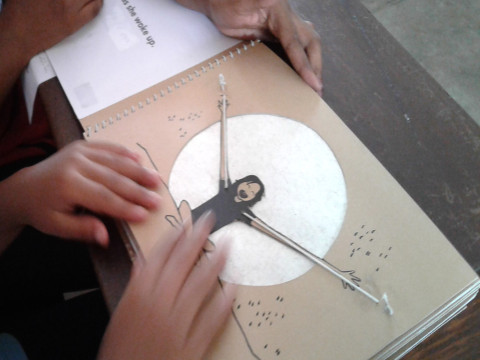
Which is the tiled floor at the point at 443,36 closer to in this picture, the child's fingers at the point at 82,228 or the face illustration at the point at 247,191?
the face illustration at the point at 247,191

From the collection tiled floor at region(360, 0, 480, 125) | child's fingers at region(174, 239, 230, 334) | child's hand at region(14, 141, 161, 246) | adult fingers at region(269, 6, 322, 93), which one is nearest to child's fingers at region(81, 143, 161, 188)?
child's hand at region(14, 141, 161, 246)

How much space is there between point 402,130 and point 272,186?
19cm

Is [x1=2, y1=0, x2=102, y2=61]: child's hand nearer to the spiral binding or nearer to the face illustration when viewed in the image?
the spiral binding

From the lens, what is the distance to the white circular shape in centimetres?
38

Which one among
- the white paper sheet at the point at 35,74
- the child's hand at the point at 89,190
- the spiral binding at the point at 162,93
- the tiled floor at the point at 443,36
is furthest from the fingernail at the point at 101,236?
the tiled floor at the point at 443,36

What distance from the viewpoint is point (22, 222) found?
1.55 ft

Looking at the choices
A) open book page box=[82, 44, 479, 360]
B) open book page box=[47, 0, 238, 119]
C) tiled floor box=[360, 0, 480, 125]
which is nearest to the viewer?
→ open book page box=[82, 44, 479, 360]

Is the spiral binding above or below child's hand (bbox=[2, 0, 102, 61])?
below

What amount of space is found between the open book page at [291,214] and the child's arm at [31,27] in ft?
0.47

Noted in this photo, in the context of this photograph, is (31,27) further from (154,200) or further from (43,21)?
(154,200)

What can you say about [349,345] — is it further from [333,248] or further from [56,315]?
[56,315]

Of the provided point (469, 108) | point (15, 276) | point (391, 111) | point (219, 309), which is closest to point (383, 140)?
point (391, 111)

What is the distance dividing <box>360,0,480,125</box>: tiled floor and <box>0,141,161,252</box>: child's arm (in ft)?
3.90

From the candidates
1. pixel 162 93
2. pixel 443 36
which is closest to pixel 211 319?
pixel 162 93
